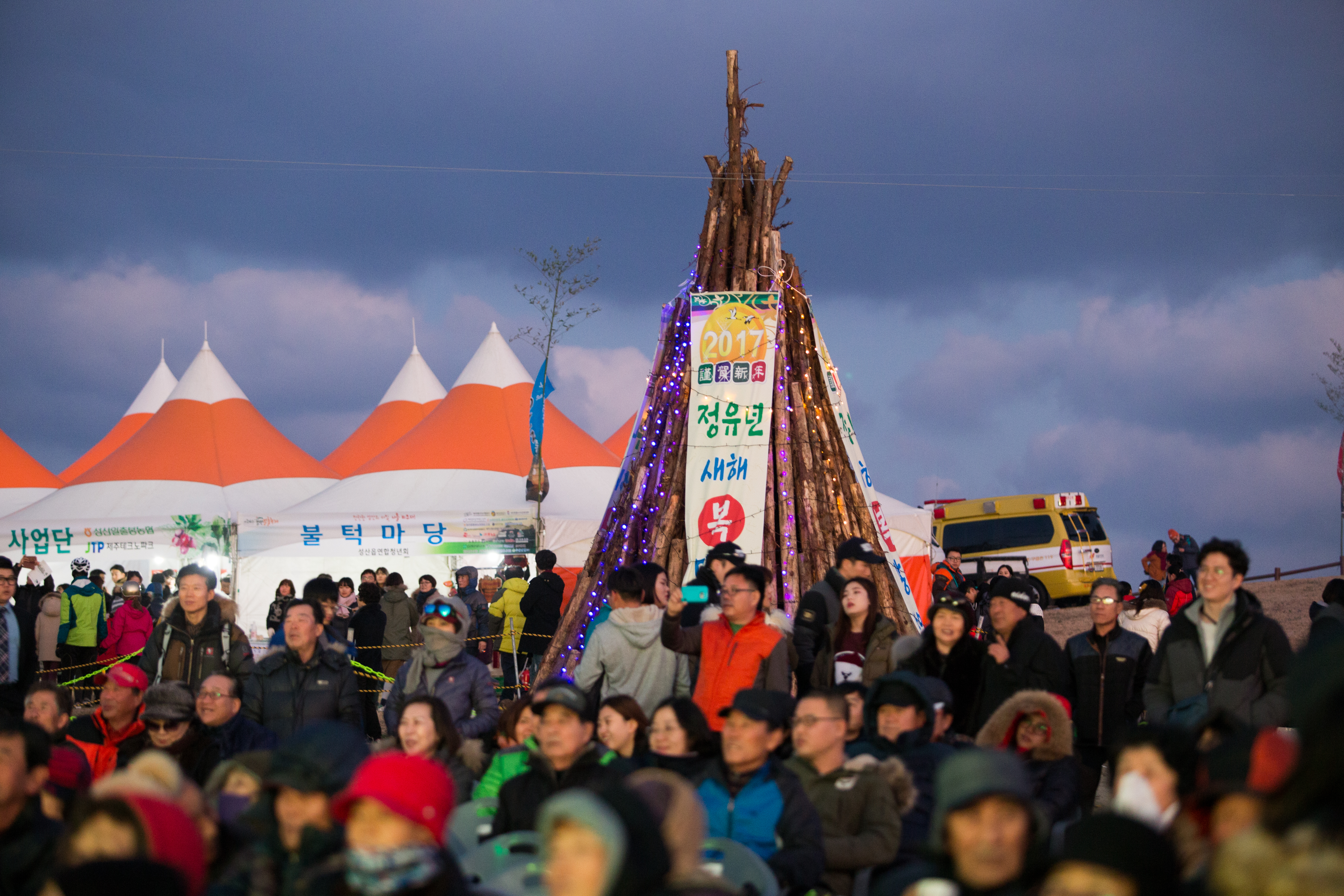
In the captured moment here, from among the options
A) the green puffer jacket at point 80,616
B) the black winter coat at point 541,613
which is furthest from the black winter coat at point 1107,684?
the green puffer jacket at point 80,616

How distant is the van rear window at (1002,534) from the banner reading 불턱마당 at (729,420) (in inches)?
386

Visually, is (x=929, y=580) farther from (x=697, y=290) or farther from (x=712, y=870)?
(x=712, y=870)

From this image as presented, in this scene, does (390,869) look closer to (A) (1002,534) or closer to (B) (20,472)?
(A) (1002,534)

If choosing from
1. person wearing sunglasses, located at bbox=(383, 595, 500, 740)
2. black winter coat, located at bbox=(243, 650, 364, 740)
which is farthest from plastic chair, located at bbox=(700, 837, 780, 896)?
black winter coat, located at bbox=(243, 650, 364, 740)

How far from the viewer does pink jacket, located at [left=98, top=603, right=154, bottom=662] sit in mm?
11883

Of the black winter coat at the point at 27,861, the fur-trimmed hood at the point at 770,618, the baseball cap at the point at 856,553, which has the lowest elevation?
the black winter coat at the point at 27,861

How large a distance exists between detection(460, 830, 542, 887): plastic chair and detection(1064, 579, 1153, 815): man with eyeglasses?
123 inches

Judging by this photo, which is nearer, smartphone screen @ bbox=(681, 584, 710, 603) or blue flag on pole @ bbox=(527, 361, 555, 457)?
smartphone screen @ bbox=(681, 584, 710, 603)

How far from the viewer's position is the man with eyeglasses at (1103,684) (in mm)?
5664

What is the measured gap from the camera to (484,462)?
1784 centimetres

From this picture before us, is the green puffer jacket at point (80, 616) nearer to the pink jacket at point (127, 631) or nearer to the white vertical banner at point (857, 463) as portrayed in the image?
the pink jacket at point (127, 631)

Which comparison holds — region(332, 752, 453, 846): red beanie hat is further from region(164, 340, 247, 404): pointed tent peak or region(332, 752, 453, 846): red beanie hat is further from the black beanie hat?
region(164, 340, 247, 404): pointed tent peak

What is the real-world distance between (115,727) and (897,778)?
3599mm

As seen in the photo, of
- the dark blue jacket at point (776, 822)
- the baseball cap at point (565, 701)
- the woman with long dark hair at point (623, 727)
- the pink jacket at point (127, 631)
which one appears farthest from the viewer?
the pink jacket at point (127, 631)
